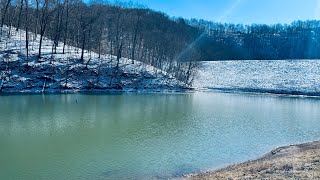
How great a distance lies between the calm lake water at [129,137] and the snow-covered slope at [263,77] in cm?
4485

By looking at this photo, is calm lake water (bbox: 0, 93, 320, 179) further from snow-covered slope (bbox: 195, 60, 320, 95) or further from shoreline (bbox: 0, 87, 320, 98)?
snow-covered slope (bbox: 195, 60, 320, 95)

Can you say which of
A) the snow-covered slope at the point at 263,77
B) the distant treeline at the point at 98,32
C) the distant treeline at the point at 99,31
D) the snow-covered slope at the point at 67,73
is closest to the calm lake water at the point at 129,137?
the snow-covered slope at the point at 67,73

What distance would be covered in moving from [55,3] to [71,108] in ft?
143

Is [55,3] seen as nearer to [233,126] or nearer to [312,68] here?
[233,126]

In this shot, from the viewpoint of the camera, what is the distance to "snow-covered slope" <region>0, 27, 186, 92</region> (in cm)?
6988

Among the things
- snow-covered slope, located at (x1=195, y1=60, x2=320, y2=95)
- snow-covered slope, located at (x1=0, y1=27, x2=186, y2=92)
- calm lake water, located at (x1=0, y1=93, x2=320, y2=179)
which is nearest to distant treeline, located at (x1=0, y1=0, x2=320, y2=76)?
snow-covered slope, located at (x1=0, y1=27, x2=186, y2=92)

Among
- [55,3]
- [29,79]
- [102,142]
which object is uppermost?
[55,3]

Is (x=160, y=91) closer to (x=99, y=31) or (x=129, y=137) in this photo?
(x=99, y=31)

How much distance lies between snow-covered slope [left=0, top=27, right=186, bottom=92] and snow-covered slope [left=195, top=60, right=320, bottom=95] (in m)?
18.7

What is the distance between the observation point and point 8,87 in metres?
66.2

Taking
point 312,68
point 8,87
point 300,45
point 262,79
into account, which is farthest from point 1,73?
point 300,45

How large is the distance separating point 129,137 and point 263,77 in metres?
92.1

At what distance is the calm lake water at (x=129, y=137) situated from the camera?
79.7 feet

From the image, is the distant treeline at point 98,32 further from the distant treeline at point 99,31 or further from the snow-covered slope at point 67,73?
the snow-covered slope at point 67,73
